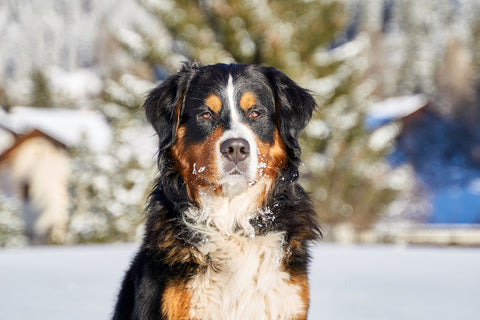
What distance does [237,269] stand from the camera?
3.44 m

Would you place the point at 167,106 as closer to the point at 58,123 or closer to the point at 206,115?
the point at 206,115

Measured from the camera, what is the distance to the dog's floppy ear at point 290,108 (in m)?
3.80

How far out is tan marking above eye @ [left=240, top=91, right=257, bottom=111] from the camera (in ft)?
12.0

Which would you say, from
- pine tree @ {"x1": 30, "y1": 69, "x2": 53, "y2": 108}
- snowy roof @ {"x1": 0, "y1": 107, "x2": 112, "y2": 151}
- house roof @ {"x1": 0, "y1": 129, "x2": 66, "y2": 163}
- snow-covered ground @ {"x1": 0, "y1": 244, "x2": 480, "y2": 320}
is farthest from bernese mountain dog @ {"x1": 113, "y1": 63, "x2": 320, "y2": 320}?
pine tree @ {"x1": 30, "y1": 69, "x2": 53, "y2": 108}

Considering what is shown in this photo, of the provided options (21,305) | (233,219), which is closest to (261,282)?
(233,219)

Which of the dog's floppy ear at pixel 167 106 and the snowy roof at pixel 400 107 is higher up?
the snowy roof at pixel 400 107

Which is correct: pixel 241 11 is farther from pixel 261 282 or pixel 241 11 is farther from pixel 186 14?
pixel 261 282

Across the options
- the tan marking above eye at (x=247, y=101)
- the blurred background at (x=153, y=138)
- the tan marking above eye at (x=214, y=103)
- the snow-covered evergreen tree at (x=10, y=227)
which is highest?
the blurred background at (x=153, y=138)

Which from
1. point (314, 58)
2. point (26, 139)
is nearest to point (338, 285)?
point (314, 58)

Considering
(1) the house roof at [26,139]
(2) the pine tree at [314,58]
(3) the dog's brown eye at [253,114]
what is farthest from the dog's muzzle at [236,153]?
(1) the house roof at [26,139]

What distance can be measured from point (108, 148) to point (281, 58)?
8.22 meters

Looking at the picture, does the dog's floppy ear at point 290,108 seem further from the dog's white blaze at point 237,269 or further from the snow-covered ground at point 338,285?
the snow-covered ground at point 338,285

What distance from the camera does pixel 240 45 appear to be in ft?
62.3

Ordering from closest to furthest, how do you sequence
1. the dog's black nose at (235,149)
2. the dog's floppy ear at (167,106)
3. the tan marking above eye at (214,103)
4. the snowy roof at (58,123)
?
the dog's black nose at (235,149)
the tan marking above eye at (214,103)
the dog's floppy ear at (167,106)
the snowy roof at (58,123)
